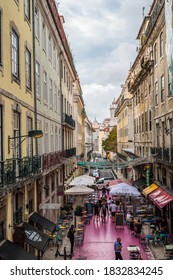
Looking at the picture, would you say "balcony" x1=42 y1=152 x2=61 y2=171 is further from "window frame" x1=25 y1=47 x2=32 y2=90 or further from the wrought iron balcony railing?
the wrought iron balcony railing

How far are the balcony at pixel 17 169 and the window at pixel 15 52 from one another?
3.38m

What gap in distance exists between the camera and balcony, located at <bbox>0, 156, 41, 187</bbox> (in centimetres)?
1118

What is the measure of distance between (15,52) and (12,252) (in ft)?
24.5

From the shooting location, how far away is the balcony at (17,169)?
1118 cm

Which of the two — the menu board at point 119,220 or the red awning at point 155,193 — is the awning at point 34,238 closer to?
the red awning at point 155,193

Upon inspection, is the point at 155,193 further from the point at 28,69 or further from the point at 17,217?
the point at 17,217

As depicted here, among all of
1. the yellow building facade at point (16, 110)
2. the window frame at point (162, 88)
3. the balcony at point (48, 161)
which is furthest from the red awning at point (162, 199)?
the yellow building facade at point (16, 110)

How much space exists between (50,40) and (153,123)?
9540mm

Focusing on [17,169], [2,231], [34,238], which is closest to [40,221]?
[34,238]

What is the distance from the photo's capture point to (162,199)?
20406 mm
